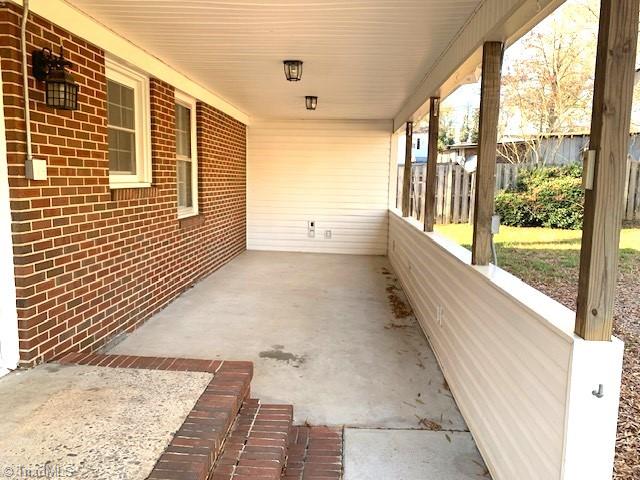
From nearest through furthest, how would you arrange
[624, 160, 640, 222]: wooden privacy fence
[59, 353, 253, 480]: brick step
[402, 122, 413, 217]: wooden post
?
1. [59, 353, 253, 480]: brick step
2. [624, 160, 640, 222]: wooden privacy fence
3. [402, 122, 413, 217]: wooden post

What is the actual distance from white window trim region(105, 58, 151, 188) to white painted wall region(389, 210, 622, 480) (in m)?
2.88

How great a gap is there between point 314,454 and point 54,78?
268cm

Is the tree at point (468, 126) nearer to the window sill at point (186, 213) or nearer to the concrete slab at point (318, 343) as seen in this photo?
the concrete slab at point (318, 343)

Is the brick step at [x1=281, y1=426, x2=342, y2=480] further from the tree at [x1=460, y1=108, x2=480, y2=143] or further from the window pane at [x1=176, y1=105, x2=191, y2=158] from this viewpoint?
the tree at [x1=460, y1=108, x2=480, y2=143]

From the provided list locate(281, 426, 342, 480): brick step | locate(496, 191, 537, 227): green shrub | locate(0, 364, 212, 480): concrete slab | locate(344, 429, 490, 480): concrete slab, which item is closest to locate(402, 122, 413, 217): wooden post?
locate(496, 191, 537, 227): green shrub

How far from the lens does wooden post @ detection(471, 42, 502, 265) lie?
2910 mm

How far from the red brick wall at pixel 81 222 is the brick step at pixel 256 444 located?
1397mm

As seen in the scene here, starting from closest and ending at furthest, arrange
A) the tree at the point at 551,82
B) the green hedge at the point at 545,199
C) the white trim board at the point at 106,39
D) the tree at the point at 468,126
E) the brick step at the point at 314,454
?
the brick step at the point at 314,454 → the white trim board at the point at 106,39 → the green hedge at the point at 545,199 → the tree at the point at 551,82 → the tree at the point at 468,126

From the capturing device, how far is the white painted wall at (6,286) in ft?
8.93

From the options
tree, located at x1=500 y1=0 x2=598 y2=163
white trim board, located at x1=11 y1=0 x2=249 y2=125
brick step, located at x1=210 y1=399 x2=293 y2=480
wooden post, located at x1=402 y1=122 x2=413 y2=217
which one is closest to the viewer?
brick step, located at x1=210 y1=399 x2=293 y2=480

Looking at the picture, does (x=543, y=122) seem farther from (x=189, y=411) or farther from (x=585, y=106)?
(x=189, y=411)

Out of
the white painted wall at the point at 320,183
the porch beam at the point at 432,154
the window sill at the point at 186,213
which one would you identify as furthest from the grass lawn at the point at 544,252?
the window sill at the point at 186,213

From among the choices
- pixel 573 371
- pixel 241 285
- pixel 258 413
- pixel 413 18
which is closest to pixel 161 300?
pixel 241 285

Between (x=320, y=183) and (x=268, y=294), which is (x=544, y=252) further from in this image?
(x=320, y=183)
